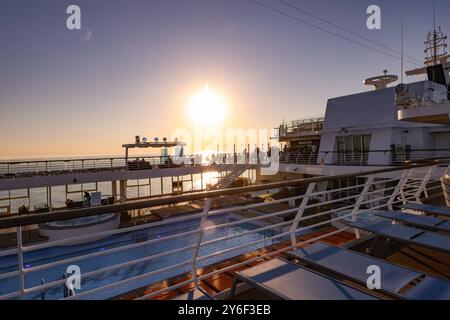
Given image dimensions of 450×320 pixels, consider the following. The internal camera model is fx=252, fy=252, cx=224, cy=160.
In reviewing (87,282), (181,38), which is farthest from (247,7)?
(87,282)

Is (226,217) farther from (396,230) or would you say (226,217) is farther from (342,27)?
(396,230)

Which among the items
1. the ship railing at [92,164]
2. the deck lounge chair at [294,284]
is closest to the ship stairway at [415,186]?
the deck lounge chair at [294,284]

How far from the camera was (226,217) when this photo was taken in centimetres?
1786

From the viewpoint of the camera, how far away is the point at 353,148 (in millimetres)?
19078

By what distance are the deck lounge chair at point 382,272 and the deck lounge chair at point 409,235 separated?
0.67m

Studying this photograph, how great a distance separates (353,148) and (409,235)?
58.6ft

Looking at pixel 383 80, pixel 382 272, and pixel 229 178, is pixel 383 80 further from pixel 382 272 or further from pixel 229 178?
pixel 382 272

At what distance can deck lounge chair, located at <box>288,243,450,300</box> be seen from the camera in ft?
5.89

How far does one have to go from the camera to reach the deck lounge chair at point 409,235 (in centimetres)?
273

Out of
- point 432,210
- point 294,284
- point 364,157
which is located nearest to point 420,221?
point 432,210

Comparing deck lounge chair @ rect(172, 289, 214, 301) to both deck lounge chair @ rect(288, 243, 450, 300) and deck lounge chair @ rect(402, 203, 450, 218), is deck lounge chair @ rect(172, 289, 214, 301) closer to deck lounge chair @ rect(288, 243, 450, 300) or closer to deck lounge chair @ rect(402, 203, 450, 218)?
deck lounge chair @ rect(288, 243, 450, 300)

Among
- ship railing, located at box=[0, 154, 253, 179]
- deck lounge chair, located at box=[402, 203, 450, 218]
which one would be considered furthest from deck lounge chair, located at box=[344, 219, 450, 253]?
ship railing, located at box=[0, 154, 253, 179]

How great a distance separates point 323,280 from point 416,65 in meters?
23.6
